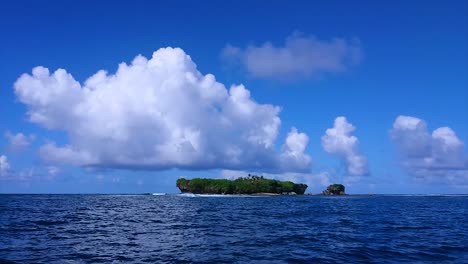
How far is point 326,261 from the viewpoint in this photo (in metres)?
28.0

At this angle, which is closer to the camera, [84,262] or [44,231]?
[84,262]

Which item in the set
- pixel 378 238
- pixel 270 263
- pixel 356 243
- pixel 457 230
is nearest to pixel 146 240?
pixel 270 263

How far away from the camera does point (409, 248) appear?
33188 millimetres

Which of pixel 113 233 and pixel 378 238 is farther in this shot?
pixel 113 233

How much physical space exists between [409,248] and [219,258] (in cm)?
1594

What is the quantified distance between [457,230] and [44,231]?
4572 cm

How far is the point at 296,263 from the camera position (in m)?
27.0

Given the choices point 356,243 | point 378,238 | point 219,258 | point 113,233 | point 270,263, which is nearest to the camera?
point 270,263

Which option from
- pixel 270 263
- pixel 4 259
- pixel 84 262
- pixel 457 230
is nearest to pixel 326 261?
pixel 270 263

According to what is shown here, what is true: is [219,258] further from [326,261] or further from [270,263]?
[326,261]

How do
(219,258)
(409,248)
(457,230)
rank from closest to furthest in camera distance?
(219,258), (409,248), (457,230)

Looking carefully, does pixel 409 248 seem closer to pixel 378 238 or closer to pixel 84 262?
pixel 378 238

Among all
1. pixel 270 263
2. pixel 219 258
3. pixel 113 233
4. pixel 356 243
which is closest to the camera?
pixel 270 263

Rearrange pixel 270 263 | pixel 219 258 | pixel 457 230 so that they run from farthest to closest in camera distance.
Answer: pixel 457 230
pixel 219 258
pixel 270 263
